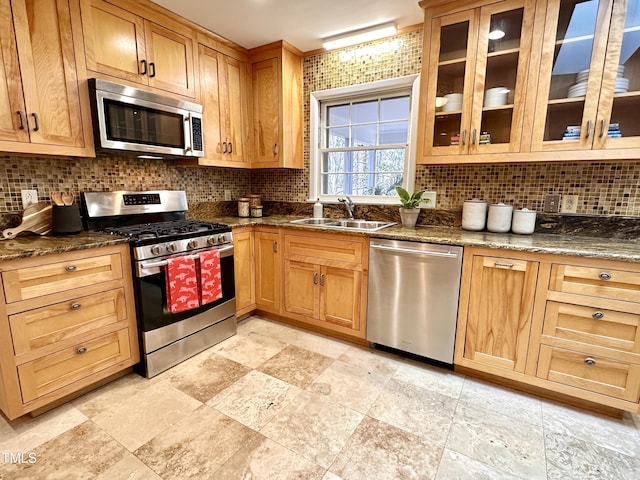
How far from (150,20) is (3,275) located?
1817mm

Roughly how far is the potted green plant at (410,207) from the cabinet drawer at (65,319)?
6.54 feet

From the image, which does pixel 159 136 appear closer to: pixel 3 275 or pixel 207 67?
pixel 207 67

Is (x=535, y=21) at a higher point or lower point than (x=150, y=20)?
lower

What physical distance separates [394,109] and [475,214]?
3.89 feet

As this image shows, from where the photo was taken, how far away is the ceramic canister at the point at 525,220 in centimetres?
203

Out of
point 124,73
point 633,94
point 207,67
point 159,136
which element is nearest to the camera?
point 633,94

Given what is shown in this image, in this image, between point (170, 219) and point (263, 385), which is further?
point (170, 219)

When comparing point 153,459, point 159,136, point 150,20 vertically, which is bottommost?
point 153,459

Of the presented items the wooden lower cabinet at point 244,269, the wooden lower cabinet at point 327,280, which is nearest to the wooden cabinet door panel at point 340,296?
the wooden lower cabinet at point 327,280

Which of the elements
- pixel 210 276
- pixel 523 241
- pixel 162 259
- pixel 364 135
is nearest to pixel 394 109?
pixel 364 135

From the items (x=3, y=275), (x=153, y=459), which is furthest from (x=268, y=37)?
(x=153, y=459)

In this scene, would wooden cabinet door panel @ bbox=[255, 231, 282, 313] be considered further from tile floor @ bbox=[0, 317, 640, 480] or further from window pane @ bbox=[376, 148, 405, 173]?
window pane @ bbox=[376, 148, 405, 173]

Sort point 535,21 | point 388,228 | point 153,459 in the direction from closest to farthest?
point 153,459
point 535,21
point 388,228

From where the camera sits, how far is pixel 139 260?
1858 millimetres
